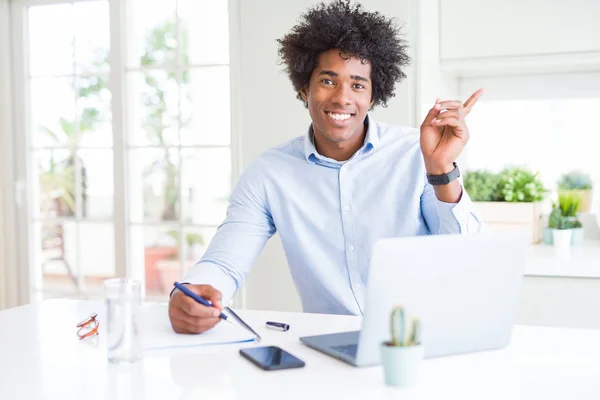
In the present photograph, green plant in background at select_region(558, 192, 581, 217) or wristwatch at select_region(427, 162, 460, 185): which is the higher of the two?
wristwatch at select_region(427, 162, 460, 185)

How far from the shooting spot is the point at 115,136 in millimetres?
3762

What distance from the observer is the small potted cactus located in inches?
46.1

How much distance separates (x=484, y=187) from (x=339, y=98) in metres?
1.31

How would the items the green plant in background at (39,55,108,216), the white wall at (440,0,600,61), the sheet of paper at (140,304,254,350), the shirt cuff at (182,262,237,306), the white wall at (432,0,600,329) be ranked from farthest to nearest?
the green plant in background at (39,55,108,216) → the white wall at (440,0,600,61) → the white wall at (432,0,600,329) → the shirt cuff at (182,262,237,306) → the sheet of paper at (140,304,254,350)

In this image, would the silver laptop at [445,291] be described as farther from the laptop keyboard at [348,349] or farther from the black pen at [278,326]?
the black pen at [278,326]

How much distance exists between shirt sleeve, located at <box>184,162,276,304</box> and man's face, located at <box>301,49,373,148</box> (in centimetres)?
26

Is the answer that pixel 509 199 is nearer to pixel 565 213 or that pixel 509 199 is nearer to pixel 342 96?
pixel 565 213

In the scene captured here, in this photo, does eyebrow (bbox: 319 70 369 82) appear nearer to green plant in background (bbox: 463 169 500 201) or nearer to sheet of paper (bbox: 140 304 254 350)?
sheet of paper (bbox: 140 304 254 350)

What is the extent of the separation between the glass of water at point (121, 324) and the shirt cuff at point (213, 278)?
1.34 ft

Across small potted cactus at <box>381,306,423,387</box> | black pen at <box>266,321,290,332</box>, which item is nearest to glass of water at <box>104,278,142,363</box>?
black pen at <box>266,321,290,332</box>

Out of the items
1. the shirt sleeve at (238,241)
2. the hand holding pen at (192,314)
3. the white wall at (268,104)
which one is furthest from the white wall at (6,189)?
the hand holding pen at (192,314)

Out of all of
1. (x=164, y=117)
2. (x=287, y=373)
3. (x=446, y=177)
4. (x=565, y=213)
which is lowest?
(x=287, y=373)

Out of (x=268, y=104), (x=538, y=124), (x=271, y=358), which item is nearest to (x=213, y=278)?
(x=271, y=358)

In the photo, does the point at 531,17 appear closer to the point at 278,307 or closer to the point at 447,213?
the point at 447,213
